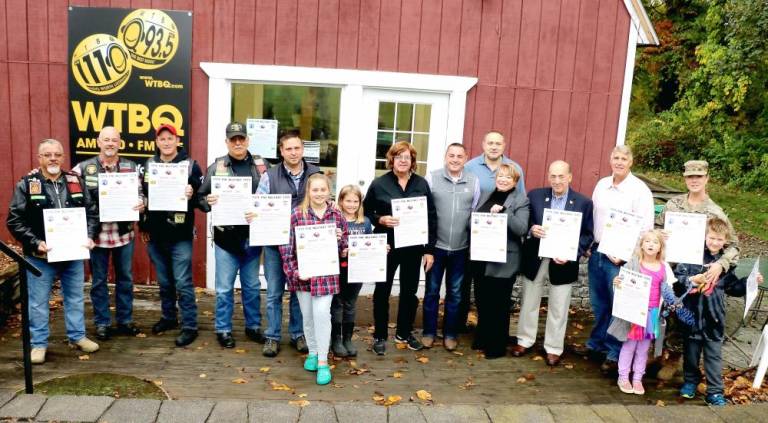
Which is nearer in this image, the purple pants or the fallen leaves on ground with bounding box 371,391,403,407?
the fallen leaves on ground with bounding box 371,391,403,407

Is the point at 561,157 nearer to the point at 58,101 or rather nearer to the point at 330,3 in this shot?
the point at 330,3

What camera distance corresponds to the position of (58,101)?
6.64m

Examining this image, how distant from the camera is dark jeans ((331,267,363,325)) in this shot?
5.09m

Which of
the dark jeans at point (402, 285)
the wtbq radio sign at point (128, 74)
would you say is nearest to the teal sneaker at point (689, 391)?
the dark jeans at point (402, 285)

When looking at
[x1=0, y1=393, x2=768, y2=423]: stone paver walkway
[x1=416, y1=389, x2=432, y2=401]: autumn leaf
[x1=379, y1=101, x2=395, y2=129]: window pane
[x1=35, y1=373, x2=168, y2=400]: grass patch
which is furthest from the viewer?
[x1=379, y1=101, x2=395, y2=129]: window pane

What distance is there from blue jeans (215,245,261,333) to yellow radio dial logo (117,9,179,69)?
2.49 m

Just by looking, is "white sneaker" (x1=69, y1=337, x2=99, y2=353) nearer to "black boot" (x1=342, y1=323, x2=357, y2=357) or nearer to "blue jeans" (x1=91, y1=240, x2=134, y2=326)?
"blue jeans" (x1=91, y1=240, x2=134, y2=326)

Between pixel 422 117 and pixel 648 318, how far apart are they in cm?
327

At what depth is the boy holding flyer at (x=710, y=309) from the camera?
4.67 meters

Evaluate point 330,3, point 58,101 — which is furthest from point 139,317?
point 330,3

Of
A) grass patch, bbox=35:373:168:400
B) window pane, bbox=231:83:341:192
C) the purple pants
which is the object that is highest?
window pane, bbox=231:83:341:192

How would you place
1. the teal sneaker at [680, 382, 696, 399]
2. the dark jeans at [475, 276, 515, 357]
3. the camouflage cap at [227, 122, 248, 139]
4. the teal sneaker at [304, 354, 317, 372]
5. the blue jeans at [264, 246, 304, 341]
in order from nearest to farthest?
the teal sneaker at [680, 382, 696, 399]
the teal sneaker at [304, 354, 317, 372]
the camouflage cap at [227, 122, 248, 139]
the blue jeans at [264, 246, 304, 341]
the dark jeans at [475, 276, 515, 357]

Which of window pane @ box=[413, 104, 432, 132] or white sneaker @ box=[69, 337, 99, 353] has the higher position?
window pane @ box=[413, 104, 432, 132]

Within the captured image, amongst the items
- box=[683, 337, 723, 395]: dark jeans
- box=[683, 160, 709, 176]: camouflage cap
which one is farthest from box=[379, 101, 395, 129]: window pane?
box=[683, 337, 723, 395]: dark jeans
